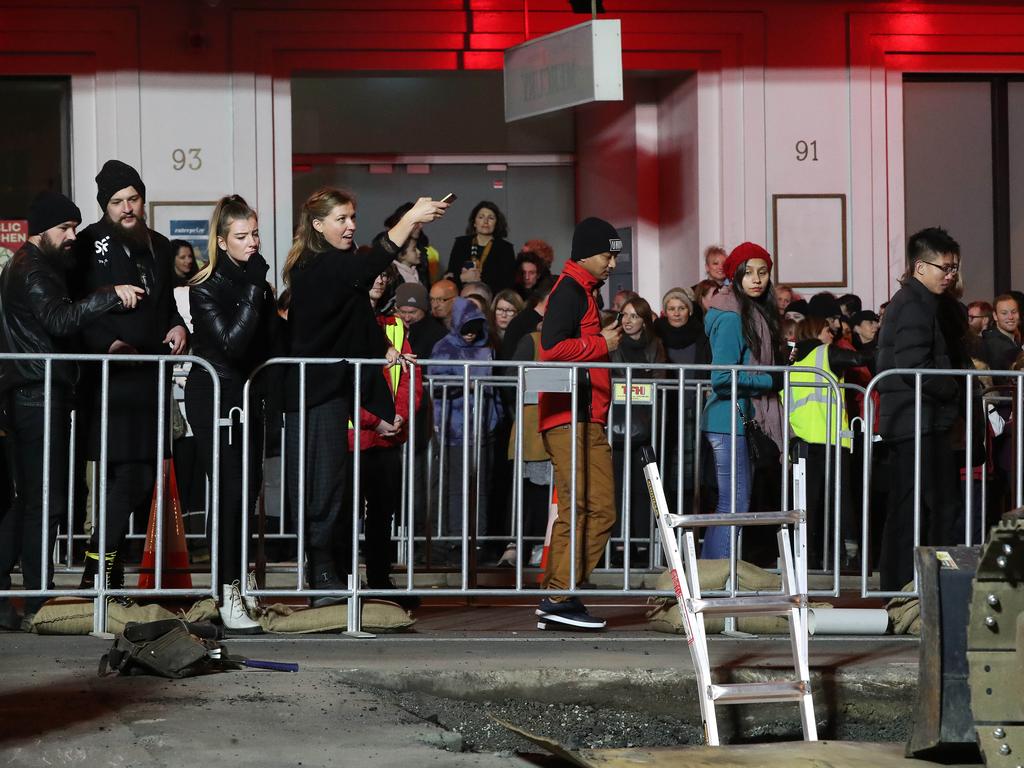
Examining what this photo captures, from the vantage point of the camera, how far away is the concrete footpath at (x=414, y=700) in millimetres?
5805

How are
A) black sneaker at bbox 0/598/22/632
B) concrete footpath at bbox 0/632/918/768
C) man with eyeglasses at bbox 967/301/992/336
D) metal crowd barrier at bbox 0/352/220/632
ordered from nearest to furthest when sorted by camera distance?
concrete footpath at bbox 0/632/918/768 → metal crowd barrier at bbox 0/352/220/632 → black sneaker at bbox 0/598/22/632 → man with eyeglasses at bbox 967/301/992/336

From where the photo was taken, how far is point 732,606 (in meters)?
6.39

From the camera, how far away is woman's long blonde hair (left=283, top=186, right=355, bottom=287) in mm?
8062

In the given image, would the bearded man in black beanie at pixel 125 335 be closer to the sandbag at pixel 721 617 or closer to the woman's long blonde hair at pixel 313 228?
the woman's long blonde hair at pixel 313 228

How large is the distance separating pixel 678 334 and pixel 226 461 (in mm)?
4400

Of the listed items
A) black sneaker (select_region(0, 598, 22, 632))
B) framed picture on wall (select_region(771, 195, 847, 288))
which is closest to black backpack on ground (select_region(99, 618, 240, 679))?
black sneaker (select_region(0, 598, 22, 632))

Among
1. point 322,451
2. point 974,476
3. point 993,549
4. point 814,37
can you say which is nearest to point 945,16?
point 814,37

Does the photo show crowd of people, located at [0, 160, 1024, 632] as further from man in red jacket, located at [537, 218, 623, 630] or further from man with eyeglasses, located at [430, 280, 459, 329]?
man with eyeglasses, located at [430, 280, 459, 329]

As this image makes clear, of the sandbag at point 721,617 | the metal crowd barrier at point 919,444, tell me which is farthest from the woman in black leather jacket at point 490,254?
the sandbag at point 721,617

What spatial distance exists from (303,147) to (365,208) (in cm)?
81

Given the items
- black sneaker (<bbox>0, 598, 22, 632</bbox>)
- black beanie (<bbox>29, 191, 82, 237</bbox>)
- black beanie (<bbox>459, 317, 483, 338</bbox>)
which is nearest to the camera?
black sneaker (<bbox>0, 598, 22, 632</bbox>)

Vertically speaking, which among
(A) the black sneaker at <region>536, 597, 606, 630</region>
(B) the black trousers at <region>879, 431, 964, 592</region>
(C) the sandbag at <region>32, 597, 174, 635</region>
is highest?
(B) the black trousers at <region>879, 431, 964, 592</region>

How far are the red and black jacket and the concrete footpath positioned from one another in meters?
1.08

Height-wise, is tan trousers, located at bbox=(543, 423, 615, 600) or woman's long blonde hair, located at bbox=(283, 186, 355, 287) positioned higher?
woman's long blonde hair, located at bbox=(283, 186, 355, 287)
